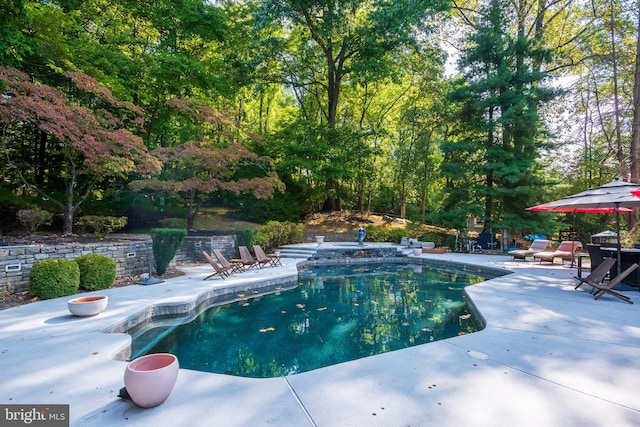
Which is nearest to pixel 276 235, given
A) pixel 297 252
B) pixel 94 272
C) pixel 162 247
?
pixel 297 252

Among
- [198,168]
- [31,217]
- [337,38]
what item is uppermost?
[337,38]

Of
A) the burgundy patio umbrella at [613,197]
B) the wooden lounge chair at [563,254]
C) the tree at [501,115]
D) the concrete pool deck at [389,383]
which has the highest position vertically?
the tree at [501,115]

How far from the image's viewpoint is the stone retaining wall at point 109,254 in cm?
559

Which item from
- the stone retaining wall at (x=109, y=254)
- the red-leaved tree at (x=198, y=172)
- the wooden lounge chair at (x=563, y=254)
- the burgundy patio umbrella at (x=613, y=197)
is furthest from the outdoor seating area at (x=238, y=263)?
the wooden lounge chair at (x=563, y=254)

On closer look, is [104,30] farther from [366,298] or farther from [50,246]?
[366,298]

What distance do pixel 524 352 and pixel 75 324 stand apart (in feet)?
18.5

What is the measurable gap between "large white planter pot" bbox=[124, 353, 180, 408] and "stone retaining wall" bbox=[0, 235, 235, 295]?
4986mm

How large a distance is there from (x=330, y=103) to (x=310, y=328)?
586 inches

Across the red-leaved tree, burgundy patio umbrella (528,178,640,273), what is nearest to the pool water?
burgundy patio umbrella (528,178,640,273)

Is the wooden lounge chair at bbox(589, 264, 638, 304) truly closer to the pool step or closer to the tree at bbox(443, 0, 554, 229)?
the tree at bbox(443, 0, 554, 229)

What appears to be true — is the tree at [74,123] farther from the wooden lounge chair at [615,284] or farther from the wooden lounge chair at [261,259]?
the wooden lounge chair at [615,284]

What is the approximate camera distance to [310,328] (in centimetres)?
515

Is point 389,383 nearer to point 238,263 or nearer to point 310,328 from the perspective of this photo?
point 310,328

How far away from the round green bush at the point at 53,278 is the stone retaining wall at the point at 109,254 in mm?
438
